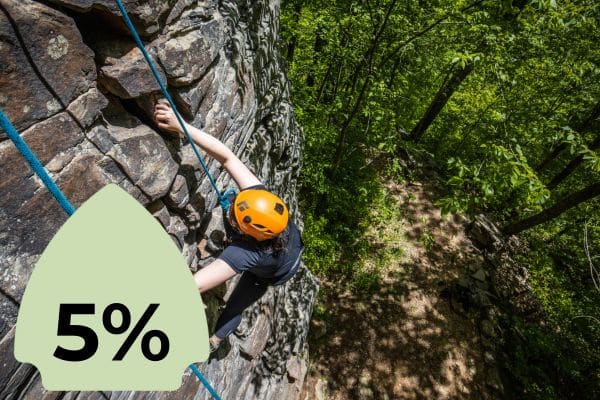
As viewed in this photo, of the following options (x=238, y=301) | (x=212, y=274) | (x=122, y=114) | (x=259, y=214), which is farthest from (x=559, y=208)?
(x=122, y=114)

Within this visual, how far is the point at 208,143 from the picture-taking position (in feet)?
9.57

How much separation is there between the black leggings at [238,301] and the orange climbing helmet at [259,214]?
1.38 metres

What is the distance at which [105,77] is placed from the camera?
84.5 inches

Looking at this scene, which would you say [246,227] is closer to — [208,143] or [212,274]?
[212,274]

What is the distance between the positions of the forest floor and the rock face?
350 cm

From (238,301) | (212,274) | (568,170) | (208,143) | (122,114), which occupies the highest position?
(568,170)

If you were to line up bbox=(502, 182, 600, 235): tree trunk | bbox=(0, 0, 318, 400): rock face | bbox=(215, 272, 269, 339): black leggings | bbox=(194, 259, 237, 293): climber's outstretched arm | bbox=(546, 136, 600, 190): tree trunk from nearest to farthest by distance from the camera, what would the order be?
1. bbox=(0, 0, 318, 400): rock face
2. bbox=(194, 259, 237, 293): climber's outstretched arm
3. bbox=(215, 272, 269, 339): black leggings
4. bbox=(502, 182, 600, 235): tree trunk
5. bbox=(546, 136, 600, 190): tree trunk

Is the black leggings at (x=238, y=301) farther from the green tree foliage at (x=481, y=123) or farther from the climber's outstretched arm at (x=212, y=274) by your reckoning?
the green tree foliage at (x=481, y=123)

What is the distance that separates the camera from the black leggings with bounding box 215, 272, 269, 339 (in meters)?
4.07

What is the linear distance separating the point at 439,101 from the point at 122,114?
37.2 feet

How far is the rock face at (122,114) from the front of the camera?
5.58 ft

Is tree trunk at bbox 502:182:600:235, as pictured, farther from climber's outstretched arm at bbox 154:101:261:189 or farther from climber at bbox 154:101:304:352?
climber's outstretched arm at bbox 154:101:261:189

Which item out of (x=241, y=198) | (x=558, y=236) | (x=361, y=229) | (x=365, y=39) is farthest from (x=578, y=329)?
(x=241, y=198)

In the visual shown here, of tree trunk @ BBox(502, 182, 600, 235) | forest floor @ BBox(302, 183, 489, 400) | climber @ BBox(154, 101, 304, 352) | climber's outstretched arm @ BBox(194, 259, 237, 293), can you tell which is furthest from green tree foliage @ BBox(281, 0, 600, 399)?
climber's outstretched arm @ BBox(194, 259, 237, 293)
